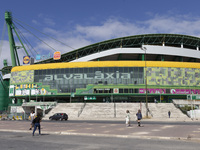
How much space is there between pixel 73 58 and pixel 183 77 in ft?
132

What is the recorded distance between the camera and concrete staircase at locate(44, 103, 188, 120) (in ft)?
174

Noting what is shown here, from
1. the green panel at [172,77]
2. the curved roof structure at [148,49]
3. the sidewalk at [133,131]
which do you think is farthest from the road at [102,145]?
the curved roof structure at [148,49]

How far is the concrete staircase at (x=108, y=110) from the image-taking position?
5300 centimetres

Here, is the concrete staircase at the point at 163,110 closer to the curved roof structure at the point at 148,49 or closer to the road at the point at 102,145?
the curved roof structure at the point at 148,49

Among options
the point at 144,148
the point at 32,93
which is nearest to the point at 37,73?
the point at 32,93

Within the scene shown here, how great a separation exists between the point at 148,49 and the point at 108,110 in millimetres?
29497

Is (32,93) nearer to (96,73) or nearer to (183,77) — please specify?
(96,73)

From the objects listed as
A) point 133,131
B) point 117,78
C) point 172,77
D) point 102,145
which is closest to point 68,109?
point 117,78

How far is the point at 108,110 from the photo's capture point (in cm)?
5600

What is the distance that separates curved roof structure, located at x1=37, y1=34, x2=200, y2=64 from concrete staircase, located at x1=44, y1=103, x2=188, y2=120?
76.2ft

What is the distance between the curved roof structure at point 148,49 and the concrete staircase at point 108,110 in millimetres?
23220

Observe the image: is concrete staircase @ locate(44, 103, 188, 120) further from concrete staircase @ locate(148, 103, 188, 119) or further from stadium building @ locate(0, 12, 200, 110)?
stadium building @ locate(0, 12, 200, 110)

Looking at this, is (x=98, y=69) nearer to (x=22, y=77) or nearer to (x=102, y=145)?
(x=22, y=77)

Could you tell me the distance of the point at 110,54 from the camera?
78625 millimetres
